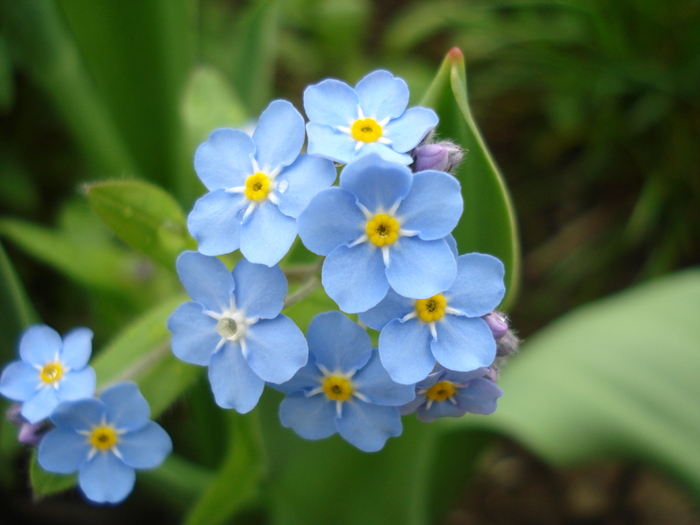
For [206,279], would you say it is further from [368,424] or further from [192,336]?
[368,424]

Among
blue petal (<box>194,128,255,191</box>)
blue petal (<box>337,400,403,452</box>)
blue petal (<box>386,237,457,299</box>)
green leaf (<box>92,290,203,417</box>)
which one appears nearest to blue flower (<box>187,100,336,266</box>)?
blue petal (<box>194,128,255,191</box>)

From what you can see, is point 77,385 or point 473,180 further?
point 473,180

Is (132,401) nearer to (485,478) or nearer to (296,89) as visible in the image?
(485,478)

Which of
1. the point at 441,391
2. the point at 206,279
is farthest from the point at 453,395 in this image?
the point at 206,279

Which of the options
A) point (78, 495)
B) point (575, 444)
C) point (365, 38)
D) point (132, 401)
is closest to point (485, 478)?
point (575, 444)

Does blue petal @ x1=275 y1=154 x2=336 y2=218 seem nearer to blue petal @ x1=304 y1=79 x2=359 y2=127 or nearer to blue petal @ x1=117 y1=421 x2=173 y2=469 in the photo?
blue petal @ x1=304 y1=79 x2=359 y2=127

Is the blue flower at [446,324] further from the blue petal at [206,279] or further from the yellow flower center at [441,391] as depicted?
the blue petal at [206,279]
